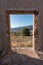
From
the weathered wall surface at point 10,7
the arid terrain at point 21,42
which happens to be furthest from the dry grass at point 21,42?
the weathered wall surface at point 10,7

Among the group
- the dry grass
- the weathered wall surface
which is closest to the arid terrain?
the dry grass

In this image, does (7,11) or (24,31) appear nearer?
(7,11)

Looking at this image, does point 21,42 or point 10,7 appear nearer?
point 10,7

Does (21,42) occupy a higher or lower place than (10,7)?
lower

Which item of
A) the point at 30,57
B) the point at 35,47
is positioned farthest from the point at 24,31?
the point at 30,57

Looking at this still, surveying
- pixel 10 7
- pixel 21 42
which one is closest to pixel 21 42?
pixel 21 42

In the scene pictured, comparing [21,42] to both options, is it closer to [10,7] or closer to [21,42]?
[21,42]

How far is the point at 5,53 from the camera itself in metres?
8.24

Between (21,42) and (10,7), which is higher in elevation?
(10,7)

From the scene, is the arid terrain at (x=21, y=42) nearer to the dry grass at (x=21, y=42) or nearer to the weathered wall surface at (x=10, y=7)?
the dry grass at (x=21, y=42)

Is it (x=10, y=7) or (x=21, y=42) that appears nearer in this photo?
(x=10, y=7)

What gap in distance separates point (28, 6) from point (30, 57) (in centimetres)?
273

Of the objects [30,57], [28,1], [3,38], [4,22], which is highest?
[28,1]

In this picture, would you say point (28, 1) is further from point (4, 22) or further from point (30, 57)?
point (30, 57)
